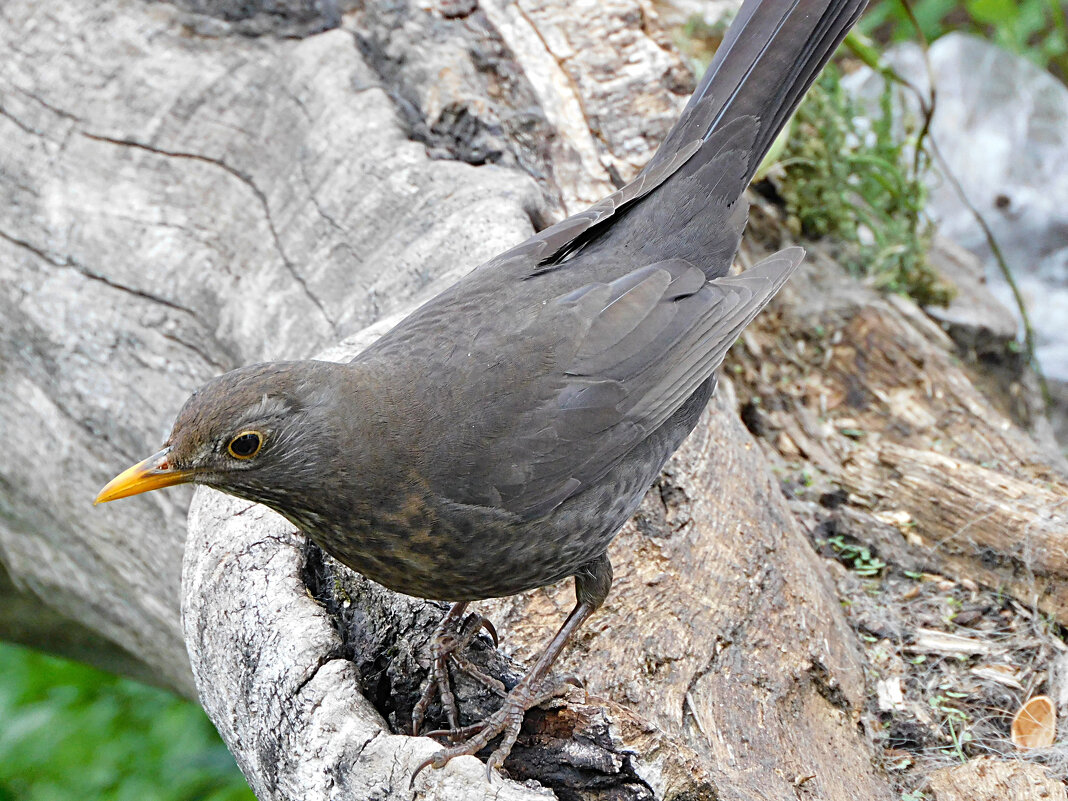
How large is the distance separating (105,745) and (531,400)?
3.31 meters

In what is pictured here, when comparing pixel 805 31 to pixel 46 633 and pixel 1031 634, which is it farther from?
pixel 46 633

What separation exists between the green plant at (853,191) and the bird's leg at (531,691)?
8.09 ft

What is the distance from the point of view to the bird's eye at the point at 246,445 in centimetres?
232

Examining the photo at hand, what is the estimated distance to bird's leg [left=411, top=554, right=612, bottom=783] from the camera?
2.30 m

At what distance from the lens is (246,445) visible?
2344 mm

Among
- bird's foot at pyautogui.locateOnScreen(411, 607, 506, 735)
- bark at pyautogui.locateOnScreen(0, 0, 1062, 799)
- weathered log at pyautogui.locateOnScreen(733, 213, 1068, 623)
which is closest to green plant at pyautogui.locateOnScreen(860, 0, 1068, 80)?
weathered log at pyautogui.locateOnScreen(733, 213, 1068, 623)

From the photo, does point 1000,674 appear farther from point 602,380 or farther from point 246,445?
point 246,445

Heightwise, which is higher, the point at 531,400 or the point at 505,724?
the point at 531,400

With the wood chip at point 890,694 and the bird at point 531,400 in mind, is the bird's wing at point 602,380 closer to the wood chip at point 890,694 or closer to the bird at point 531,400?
the bird at point 531,400

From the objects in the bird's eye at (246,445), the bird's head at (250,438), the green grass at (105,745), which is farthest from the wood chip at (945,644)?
the green grass at (105,745)

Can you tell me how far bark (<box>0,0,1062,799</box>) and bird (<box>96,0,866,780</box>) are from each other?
0.25 meters

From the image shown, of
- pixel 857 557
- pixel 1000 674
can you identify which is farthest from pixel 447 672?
pixel 1000 674

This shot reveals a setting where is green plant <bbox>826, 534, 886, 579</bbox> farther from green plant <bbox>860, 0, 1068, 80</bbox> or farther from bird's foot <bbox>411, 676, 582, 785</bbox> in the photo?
green plant <bbox>860, 0, 1068, 80</bbox>

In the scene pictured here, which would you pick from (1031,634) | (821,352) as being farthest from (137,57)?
(1031,634)
